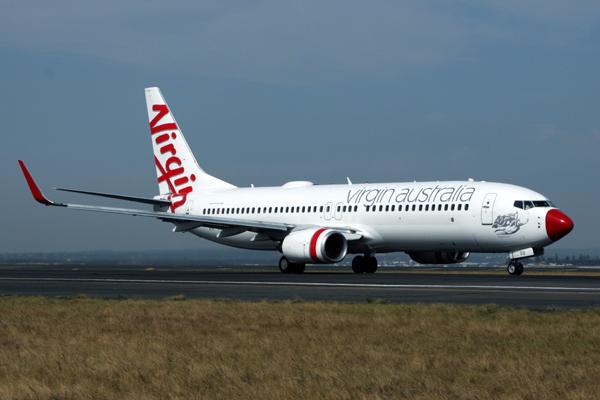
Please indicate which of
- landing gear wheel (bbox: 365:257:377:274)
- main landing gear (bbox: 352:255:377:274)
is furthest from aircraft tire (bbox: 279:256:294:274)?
landing gear wheel (bbox: 365:257:377:274)

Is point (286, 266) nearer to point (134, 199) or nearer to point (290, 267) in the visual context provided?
point (290, 267)

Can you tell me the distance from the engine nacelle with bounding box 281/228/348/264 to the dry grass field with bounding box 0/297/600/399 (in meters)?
17.3

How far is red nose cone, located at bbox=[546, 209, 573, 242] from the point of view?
93.1 feet

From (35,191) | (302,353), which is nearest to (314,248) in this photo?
(35,191)

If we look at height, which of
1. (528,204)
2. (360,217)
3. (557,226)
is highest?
(528,204)

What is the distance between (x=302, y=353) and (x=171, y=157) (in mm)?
Answer: 34628

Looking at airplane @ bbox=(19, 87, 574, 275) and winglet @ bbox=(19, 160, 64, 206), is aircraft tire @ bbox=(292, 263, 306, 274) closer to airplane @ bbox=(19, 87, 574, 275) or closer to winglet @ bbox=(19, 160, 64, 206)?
airplane @ bbox=(19, 87, 574, 275)

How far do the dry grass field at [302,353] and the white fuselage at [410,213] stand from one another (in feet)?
53.9

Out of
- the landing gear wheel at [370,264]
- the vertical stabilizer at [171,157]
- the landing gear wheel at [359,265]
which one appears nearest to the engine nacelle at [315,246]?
the landing gear wheel at [359,265]

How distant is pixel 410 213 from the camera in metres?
31.5

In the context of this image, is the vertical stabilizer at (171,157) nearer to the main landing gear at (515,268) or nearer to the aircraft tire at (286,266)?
the aircraft tire at (286,266)

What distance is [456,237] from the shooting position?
30422 mm

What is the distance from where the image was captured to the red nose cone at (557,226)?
28.4m

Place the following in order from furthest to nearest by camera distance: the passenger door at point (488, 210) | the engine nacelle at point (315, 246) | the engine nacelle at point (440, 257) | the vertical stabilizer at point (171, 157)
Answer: the vertical stabilizer at point (171, 157) → the engine nacelle at point (440, 257) → the engine nacelle at point (315, 246) → the passenger door at point (488, 210)
